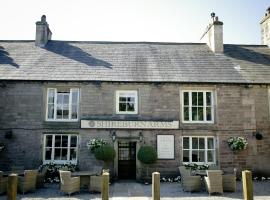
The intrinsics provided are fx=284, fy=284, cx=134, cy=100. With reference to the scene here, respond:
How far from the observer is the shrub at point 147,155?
46.7 feet

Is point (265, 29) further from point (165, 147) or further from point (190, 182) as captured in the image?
point (190, 182)

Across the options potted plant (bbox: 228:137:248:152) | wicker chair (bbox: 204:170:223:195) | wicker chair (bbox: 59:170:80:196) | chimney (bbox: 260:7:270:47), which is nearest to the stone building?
potted plant (bbox: 228:137:248:152)

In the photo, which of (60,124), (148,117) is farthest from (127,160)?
(60,124)

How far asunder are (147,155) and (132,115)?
95.1 inches

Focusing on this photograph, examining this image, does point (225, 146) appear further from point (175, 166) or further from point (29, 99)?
point (29, 99)

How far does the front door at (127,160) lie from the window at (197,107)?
11.0ft

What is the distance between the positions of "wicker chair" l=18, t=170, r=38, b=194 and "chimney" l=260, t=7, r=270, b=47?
57.4ft

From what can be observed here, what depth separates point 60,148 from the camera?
50.4 feet

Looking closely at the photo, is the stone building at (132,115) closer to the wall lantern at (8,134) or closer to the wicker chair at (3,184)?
the wall lantern at (8,134)

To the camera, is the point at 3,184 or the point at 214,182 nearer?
the point at 214,182

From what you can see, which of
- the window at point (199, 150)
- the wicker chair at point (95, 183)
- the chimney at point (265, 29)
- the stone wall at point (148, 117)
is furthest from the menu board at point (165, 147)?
the chimney at point (265, 29)

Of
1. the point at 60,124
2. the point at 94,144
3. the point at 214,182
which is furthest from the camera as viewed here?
the point at 60,124

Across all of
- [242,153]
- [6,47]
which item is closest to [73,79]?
[6,47]

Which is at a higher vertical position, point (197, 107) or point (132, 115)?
point (197, 107)
